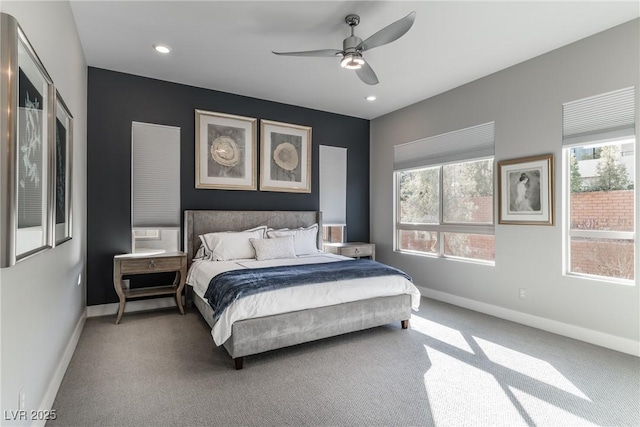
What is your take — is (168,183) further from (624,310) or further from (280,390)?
(624,310)

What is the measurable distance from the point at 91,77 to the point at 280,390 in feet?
13.6

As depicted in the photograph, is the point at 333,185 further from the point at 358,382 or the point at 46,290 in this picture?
the point at 46,290

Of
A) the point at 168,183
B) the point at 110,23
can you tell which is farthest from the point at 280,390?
the point at 110,23

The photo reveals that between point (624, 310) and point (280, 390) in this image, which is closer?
point (280, 390)

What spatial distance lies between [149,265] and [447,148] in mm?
4256

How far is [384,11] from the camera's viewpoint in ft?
9.09

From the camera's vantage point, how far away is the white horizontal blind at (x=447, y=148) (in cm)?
416

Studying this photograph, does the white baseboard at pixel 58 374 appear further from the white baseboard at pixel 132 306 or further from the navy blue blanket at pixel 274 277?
the navy blue blanket at pixel 274 277

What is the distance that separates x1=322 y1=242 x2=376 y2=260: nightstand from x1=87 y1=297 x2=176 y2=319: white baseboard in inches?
95.6

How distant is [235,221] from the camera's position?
4.65m

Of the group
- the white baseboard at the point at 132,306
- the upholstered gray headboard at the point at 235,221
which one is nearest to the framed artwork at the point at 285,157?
the upholstered gray headboard at the point at 235,221

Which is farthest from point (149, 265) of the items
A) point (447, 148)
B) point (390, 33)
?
point (447, 148)

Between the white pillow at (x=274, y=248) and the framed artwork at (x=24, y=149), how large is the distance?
2332 millimetres

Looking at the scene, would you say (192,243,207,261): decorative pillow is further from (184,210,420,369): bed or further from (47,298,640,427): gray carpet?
(47,298,640,427): gray carpet
